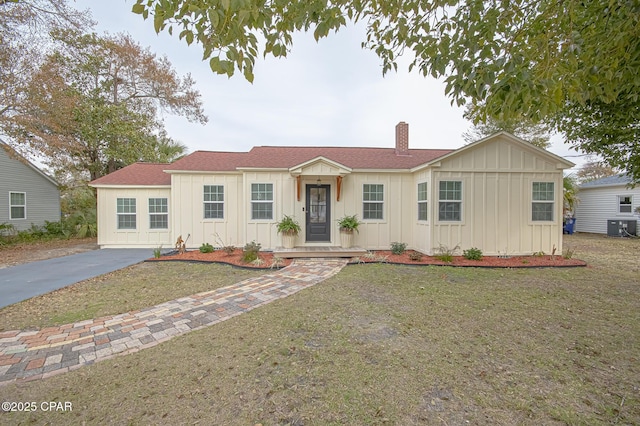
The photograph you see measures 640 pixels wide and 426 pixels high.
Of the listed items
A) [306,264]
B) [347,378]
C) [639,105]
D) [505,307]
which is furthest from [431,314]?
[639,105]

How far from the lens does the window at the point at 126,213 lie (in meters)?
10.3

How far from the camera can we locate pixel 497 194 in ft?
28.3

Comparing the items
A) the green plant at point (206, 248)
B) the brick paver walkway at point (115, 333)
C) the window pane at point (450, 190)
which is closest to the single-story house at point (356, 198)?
the window pane at point (450, 190)

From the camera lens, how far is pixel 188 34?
2285mm

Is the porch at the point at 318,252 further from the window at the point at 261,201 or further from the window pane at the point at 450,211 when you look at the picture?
the window pane at the point at 450,211

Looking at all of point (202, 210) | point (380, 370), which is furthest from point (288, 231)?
point (380, 370)

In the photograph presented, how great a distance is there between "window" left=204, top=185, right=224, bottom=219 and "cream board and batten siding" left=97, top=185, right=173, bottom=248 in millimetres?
1720

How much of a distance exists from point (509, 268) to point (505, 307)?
355 centimetres

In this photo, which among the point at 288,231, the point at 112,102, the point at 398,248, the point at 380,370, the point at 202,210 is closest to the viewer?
the point at 380,370

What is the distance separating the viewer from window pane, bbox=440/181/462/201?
8.54 metres

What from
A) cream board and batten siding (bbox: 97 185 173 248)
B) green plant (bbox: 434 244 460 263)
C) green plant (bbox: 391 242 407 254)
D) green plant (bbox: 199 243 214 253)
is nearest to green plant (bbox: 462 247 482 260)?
green plant (bbox: 434 244 460 263)

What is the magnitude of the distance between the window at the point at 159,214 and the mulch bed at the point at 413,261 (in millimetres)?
2229

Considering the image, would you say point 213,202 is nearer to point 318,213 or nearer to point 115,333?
point 318,213

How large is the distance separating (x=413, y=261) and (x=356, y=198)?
9.40 ft
